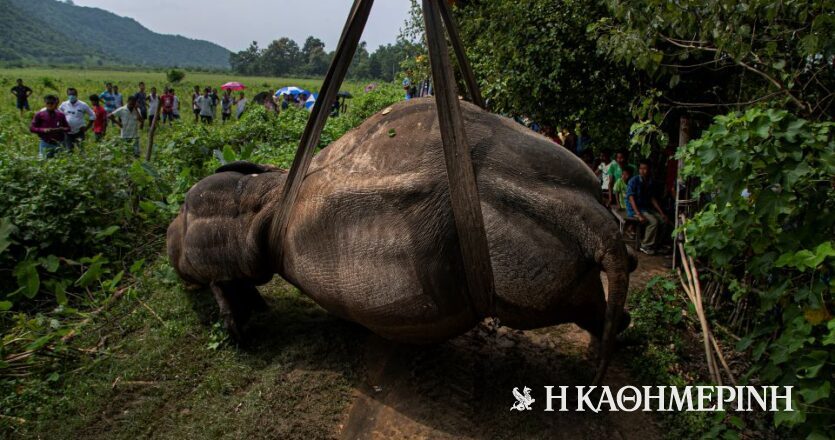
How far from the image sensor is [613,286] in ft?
10.6

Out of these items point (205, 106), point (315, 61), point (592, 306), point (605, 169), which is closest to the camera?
point (592, 306)

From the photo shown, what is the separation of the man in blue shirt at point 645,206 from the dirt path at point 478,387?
9.06ft

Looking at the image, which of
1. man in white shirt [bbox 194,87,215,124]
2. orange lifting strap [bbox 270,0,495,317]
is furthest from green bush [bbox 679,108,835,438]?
man in white shirt [bbox 194,87,215,124]

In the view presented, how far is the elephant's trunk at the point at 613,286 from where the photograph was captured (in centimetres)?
319

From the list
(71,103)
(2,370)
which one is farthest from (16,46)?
(2,370)

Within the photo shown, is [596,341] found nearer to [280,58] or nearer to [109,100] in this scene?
[109,100]

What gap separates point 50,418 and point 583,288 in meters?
3.77

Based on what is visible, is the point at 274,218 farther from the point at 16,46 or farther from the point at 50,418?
the point at 16,46

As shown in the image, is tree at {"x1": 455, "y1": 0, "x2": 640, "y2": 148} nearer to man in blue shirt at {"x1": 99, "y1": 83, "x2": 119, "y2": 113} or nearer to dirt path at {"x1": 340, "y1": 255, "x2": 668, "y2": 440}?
dirt path at {"x1": 340, "y1": 255, "x2": 668, "y2": 440}

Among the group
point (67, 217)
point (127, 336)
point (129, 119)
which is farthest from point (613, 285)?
point (129, 119)

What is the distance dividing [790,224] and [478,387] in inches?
92.6

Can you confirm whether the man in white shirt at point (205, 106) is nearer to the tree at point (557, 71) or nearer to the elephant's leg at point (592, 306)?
the tree at point (557, 71)

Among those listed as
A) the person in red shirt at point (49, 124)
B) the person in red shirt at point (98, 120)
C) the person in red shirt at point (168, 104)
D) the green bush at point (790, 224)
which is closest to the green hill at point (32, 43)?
the person in red shirt at point (168, 104)

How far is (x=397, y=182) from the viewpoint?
3.49 metres
